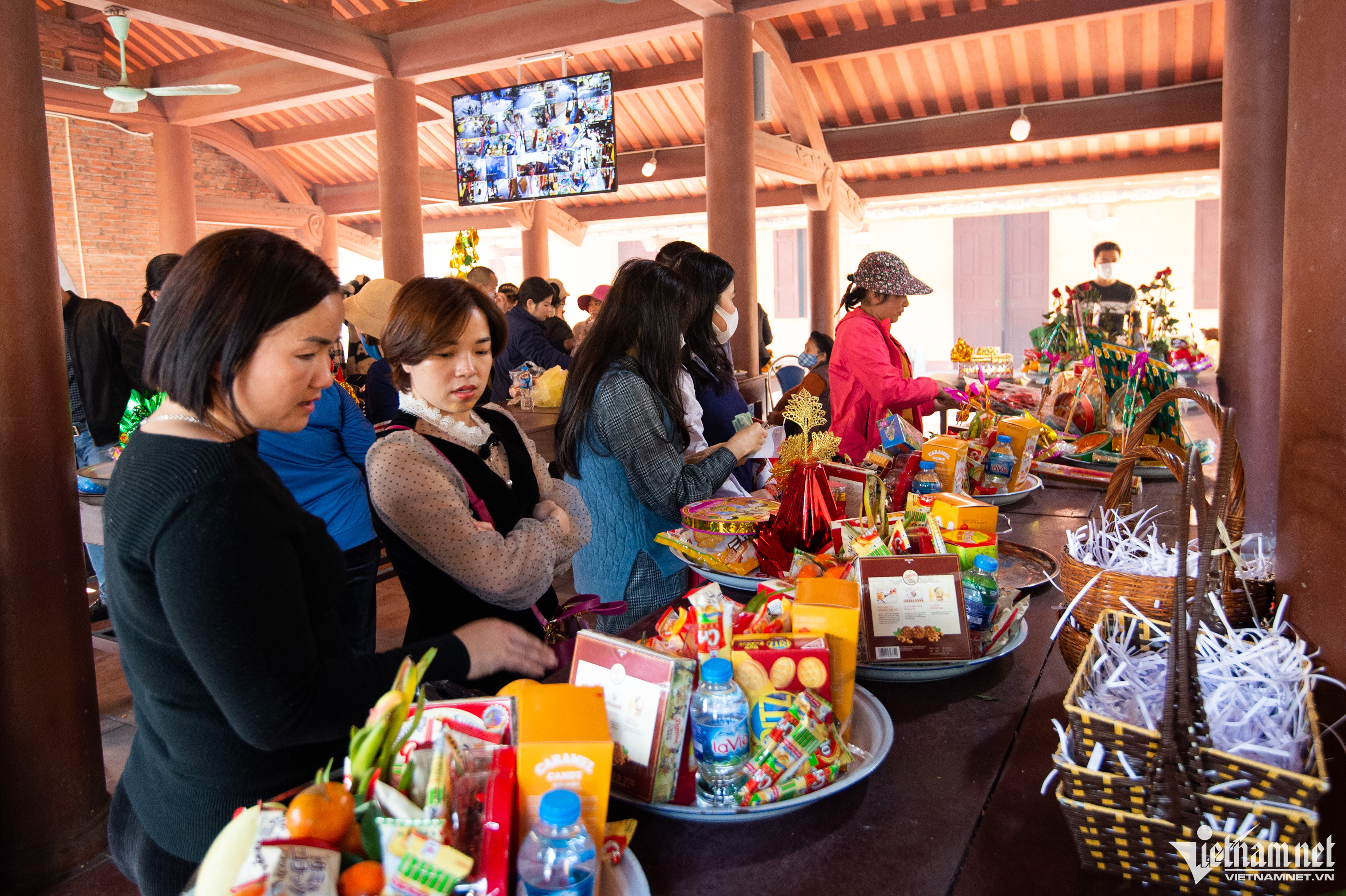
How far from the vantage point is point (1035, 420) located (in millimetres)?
2607

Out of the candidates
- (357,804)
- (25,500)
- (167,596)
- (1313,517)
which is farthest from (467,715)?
(25,500)

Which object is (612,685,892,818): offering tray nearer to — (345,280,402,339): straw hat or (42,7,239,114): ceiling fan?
(345,280,402,339): straw hat

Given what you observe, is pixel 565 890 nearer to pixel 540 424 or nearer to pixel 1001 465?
pixel 1001 465

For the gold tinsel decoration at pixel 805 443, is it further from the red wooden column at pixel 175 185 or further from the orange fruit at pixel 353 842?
the red wooden column at pixel 175 185

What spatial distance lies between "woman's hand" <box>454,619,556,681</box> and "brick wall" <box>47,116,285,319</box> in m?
12.1

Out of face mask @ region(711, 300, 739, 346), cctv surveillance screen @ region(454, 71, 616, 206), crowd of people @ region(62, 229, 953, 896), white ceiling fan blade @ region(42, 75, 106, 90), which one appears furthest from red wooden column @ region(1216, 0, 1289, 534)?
white ceiling fan blade @ region(42, 75, 106, 90)

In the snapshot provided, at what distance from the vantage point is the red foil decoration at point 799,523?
167 cm

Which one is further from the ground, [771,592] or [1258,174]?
[1258,174]

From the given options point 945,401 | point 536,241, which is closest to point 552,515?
point 945,401

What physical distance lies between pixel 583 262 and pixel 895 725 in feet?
59.8

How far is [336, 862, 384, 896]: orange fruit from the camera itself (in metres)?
0.71

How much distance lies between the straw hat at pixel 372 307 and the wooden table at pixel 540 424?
53.0 inches

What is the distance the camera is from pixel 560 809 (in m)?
0.73

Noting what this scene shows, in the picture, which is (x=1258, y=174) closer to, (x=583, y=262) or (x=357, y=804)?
(x=357, y=804)
